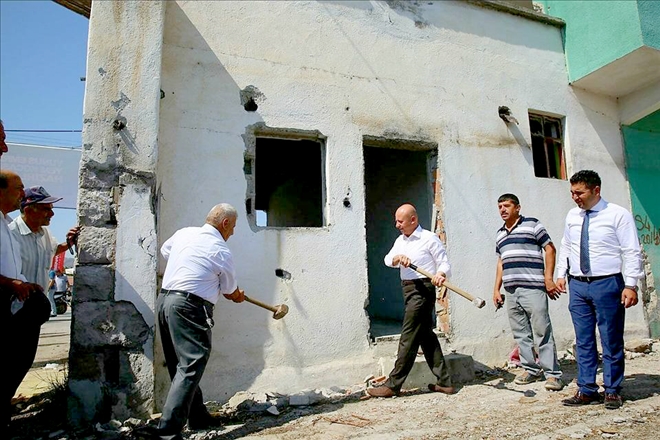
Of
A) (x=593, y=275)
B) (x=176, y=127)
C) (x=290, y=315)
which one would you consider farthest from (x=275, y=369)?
(x=593, y=275)

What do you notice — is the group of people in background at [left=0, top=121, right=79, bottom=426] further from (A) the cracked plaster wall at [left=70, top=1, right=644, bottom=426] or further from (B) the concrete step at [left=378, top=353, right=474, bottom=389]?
(B) the concrete step at [left=378, top=353, right=474, bottom=389]

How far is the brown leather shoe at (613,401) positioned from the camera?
11.7 feet

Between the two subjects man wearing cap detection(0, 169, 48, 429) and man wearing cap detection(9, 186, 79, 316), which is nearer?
man wearing cap detection(0, 169, 48, 429)

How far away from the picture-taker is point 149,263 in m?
3.88

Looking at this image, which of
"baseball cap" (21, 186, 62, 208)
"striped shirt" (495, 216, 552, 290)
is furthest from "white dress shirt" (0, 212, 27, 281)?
"striped shirt" (495, 216, 552, 290)

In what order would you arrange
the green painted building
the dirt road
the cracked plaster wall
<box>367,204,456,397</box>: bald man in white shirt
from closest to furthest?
the dirt road, the cracked plaster wall, <box>367,204,456,397</box>: bald man in white shirt, the green painted building

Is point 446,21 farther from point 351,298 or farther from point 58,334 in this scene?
point 58,334

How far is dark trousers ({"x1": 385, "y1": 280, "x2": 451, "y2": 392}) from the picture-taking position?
420 centimetres

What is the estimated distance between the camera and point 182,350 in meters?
3.21

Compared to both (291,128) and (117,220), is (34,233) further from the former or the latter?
(291,128)

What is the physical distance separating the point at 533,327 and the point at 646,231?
13.6 ft

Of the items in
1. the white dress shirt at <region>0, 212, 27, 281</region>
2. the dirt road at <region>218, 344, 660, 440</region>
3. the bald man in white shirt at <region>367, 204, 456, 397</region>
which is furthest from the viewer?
the bald man in white shirt at <region>367, 204, 456, 397</region>

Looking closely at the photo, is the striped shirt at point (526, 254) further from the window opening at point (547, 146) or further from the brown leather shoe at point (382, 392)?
the window opening at point (547, 146)

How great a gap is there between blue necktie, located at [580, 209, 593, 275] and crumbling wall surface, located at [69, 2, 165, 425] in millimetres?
3666
